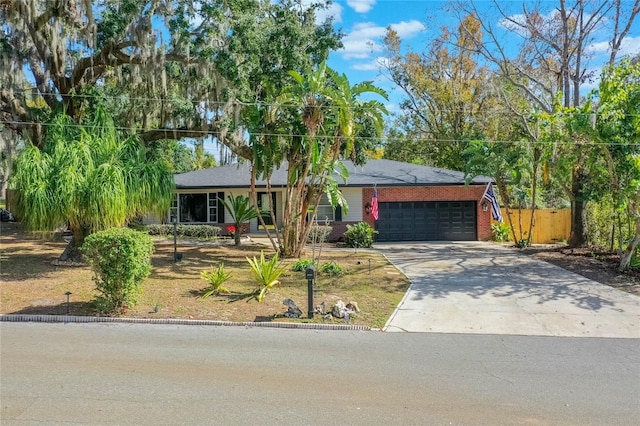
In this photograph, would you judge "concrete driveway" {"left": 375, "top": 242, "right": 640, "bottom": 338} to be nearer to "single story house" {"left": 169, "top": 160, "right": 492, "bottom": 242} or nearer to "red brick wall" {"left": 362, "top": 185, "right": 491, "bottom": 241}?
"single story house" {"left": 169, "top": 160, "right": 492, "bottom": 242}

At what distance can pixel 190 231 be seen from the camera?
A: 22703mm

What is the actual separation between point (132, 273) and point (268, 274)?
9.89ft

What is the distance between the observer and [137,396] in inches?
199

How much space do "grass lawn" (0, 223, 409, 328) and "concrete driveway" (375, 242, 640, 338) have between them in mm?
614

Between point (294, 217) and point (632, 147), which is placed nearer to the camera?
point (632, 147)

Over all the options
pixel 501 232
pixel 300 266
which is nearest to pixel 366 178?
pixel 501 232

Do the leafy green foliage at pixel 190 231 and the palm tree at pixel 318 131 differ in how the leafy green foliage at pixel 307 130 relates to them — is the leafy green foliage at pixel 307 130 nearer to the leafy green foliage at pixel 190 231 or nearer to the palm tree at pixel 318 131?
the palm tree at pixel 318 131

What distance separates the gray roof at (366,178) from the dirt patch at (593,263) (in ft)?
18.2

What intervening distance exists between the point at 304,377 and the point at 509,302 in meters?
6.49

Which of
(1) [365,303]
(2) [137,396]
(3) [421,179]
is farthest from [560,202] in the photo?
(2) [137,396]

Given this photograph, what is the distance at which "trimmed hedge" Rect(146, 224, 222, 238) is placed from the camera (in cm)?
2269

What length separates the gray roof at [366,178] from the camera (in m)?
22.7

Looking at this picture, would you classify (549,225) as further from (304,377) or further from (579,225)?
(304,377)

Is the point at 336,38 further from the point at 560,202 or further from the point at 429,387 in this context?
the point at 560,202
